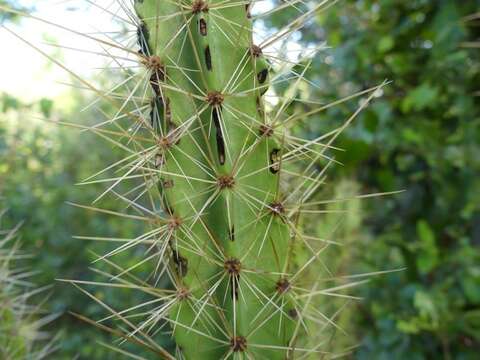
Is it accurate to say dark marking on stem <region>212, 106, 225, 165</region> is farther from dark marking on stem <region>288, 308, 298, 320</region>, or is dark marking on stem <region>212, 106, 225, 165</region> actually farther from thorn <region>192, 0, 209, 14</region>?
dark marking on stem <region>288, 308, 298, 320</region>

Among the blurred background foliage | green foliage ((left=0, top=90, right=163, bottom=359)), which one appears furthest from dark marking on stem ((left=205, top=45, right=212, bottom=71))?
green foliage ((left=0, top=90, right=163, bottom=359))

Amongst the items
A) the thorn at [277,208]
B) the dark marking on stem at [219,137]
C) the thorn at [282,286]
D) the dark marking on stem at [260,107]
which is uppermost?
the dark marking on stem at [260,107]

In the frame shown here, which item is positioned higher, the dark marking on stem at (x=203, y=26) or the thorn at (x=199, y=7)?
the thorn at (x=199, y=7)

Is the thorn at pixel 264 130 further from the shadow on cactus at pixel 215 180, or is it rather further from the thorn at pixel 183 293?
the thorn at pixel 183 293

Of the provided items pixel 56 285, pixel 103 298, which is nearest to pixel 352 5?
pixel 103 298

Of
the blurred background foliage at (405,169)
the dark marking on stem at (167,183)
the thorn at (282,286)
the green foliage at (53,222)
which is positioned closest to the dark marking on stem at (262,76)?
the dark marking on stem at (167,183)

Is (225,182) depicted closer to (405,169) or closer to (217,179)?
(217,179)
